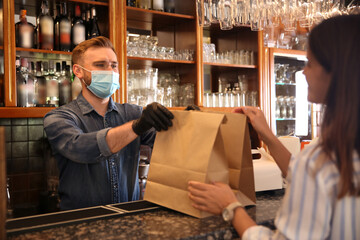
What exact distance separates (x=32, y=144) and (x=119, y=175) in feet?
4.79

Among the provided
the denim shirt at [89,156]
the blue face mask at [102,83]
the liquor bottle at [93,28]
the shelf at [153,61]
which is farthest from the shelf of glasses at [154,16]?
the denim shirt at [89,156]

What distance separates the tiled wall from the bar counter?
1.91m

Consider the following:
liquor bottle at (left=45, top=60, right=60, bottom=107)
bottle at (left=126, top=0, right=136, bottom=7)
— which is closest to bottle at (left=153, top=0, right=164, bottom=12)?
bottle at (left=126, top=0, right=136, bottom=7)

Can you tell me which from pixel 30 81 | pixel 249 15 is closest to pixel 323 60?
pixel 249 15

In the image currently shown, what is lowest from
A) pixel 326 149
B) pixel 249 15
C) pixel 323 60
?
pixel 326 149

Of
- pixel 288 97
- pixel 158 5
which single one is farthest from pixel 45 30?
pixel 288 97

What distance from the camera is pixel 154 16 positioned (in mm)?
3424

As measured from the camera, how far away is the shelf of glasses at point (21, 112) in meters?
2.64

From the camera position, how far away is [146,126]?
4.96 ft

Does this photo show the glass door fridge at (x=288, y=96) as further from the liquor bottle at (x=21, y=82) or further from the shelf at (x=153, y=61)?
the liquor bottle at (x=21, y=82)

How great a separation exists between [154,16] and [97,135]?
6.74 feet

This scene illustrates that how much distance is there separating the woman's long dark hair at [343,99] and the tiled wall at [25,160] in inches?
104

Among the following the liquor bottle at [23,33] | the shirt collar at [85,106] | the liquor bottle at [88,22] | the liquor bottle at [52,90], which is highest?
the liquor bottle at [88,22]

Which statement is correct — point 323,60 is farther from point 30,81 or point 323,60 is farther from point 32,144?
point 32,144
